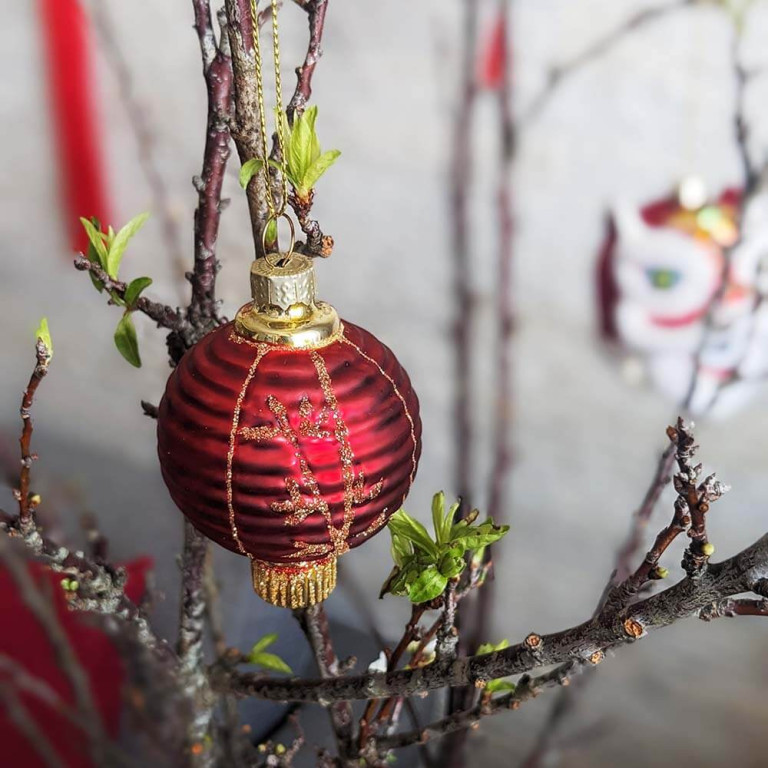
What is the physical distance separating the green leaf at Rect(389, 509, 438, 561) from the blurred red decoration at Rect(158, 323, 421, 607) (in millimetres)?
48

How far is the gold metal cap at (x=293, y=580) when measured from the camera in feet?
1.67

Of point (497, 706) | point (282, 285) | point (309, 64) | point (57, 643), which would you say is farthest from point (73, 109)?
point (497, 706)

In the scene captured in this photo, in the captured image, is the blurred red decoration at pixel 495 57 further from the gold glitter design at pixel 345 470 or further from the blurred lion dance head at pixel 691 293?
the gold glitter design at pixel 345 470

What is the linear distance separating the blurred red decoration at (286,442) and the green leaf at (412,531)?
5cm

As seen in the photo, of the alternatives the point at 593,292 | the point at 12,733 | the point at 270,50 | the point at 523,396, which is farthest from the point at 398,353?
the point at 12,733

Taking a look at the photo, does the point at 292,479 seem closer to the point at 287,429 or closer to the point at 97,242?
the point at 287,429

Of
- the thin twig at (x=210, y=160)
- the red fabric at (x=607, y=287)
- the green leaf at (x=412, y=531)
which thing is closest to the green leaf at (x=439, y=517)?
the green leaf at (x=412, y=531)

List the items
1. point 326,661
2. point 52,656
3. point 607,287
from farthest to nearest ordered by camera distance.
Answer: point 52,656 < point 607,287 < point 326,661

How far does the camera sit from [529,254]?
113 cm

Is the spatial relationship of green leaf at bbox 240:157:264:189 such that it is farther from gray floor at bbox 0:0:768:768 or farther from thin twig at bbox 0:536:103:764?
thin twig at bbox 0:536:103:764

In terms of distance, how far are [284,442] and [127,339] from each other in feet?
0.73

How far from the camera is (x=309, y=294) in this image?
48cm

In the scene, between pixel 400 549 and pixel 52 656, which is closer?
pixel 400 549

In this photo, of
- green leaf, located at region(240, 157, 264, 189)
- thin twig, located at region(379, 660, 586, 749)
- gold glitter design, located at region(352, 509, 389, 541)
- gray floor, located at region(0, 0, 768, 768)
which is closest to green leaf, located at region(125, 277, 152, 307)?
green leaf, located at region(240, 157, 264, 189)
